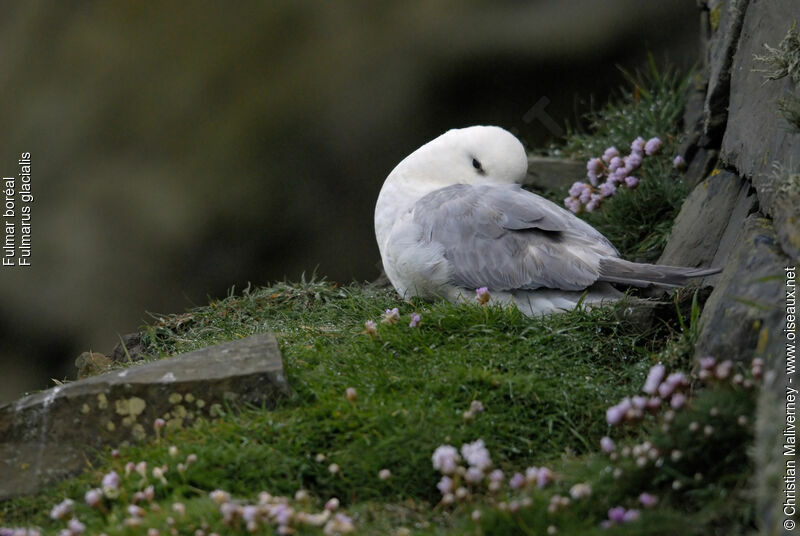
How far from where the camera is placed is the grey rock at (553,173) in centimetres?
571

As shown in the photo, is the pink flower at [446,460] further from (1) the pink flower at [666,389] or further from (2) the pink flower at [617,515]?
(1) the pink flower at [666,389]

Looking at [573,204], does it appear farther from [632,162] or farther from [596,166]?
[632,162]

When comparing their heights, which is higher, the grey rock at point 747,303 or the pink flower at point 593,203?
the grey rock at point 747,303

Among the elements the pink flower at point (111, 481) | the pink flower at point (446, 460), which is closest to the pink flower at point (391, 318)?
the pink flower at point (446, 460)

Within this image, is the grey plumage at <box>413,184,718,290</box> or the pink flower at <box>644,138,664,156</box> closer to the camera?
the grey plumage at <box>413,184,718,290</box>

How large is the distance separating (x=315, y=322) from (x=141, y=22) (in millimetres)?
3779

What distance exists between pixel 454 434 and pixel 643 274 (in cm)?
118

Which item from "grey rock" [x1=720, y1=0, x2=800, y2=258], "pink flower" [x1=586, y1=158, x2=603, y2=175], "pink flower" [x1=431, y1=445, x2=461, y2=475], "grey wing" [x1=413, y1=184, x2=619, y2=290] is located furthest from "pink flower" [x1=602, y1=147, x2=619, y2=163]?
"pink flower" [x1=431, y1=445, x2=461, y2=475]

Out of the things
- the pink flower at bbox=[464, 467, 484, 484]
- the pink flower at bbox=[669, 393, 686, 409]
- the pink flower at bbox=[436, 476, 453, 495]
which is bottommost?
the pink flower at bbox=[436, 476, 453, 495]

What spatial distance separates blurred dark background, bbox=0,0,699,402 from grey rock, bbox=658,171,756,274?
262cm

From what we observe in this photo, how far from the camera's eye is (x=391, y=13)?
22.4ft

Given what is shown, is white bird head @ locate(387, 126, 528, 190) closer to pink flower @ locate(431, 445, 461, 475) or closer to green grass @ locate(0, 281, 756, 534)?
green grass @ locate(0, 281, 756, 534)

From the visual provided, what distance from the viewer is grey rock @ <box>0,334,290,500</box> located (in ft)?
9.59

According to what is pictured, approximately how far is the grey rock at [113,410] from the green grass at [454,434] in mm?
62
